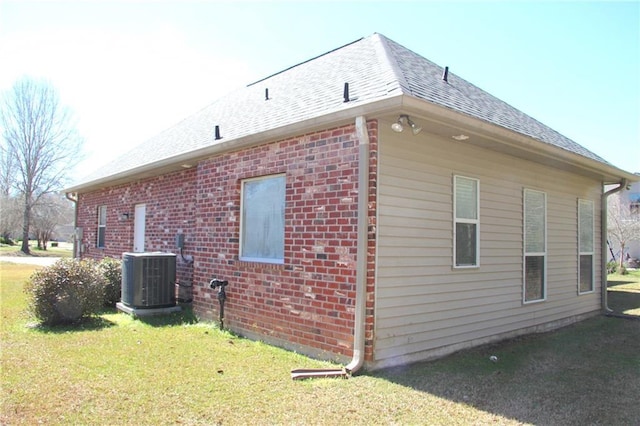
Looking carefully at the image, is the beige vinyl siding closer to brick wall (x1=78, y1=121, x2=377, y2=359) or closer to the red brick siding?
brick wall (x1=78, y1=121, x2=377, y2=359)

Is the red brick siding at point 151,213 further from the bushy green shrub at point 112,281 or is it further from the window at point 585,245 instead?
the window at point 585,245

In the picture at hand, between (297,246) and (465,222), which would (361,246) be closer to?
(297,246)

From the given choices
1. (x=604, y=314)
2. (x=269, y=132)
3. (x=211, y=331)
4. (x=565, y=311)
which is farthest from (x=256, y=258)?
(x=604, y=314)

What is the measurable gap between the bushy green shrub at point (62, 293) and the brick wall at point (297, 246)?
1744 millimetres

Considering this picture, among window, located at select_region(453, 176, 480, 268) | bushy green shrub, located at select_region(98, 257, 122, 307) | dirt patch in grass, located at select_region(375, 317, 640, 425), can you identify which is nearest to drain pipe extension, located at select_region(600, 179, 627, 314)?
dirt patch in grass, located at select_region(375, 317, 640, 425)

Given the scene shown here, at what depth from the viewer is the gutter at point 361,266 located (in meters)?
4.87

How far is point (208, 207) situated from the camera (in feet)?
25.1

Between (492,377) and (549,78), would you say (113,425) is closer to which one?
(492,377)

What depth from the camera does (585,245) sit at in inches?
370

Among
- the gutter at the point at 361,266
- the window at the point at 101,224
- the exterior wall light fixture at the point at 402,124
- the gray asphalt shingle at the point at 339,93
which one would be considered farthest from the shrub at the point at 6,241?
the exterior wall light fixture at the point at 402,124

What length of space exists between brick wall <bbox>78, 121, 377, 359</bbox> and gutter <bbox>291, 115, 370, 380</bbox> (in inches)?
3.0

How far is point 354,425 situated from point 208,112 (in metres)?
9.61

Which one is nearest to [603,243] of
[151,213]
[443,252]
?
[443,252]

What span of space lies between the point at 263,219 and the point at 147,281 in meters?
2.90
